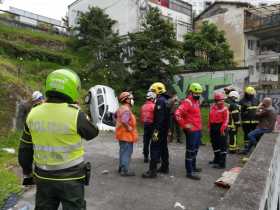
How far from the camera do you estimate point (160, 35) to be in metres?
22.7

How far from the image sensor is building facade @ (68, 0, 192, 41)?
Answer: 37.3 meters

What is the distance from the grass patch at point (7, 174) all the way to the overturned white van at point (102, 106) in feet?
19.6

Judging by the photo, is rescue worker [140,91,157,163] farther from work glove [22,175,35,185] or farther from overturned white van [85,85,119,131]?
overturned white van [85,85,119,131]

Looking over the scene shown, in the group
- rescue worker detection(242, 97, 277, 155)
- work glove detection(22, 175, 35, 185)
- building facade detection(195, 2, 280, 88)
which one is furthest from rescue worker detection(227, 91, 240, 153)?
building facade detection(195, 2, 280, 88)

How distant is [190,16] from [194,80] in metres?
20.6

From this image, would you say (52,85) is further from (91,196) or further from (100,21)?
(100,21)

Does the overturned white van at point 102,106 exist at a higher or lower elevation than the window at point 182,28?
lower

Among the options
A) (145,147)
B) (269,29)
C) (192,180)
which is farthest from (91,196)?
(269,29)

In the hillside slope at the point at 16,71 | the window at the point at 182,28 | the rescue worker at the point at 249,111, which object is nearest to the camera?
the hillside slope at the point at 16,71

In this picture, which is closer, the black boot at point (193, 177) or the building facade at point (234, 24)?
the black boot at point (193, 177)

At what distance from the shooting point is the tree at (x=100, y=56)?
25.2 metres

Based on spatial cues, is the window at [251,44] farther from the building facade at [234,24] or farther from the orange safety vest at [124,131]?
the orange safety vest at [124,131]

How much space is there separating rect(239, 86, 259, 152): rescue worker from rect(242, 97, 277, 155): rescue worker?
631mm

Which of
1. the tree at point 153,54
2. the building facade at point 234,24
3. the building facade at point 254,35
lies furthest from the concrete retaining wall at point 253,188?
the building facade at point 234,24
